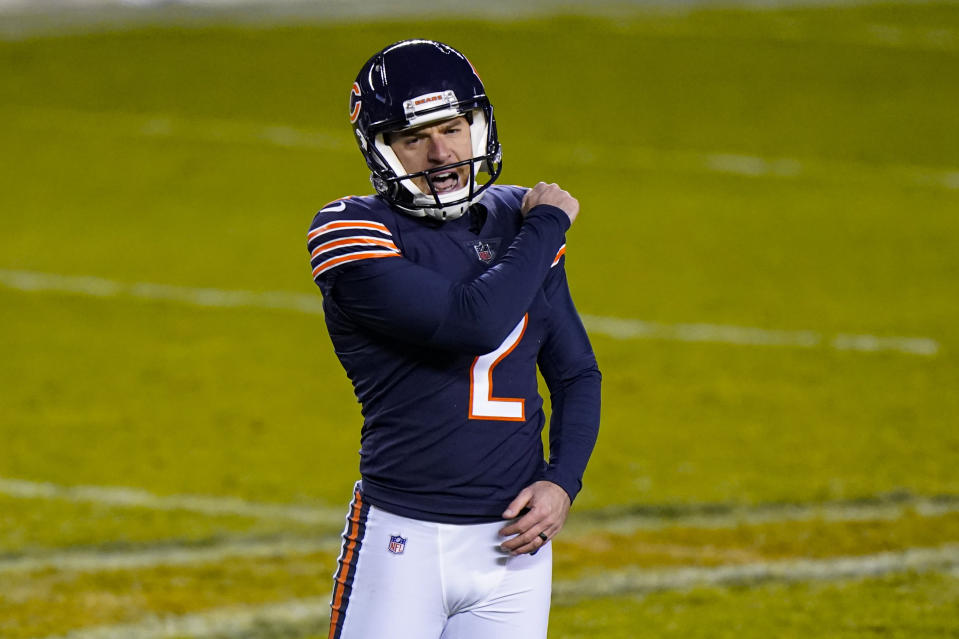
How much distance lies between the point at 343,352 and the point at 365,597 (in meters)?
0.48

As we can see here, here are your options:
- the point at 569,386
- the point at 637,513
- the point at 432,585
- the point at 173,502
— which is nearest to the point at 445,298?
the point at 569,386

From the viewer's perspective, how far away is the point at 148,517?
562cm

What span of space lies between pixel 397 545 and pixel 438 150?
767mm

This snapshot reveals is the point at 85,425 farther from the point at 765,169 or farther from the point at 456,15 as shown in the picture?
the point at 456,15

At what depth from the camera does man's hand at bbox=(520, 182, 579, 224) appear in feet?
8.81

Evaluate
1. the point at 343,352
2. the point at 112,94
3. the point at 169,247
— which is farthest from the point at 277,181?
the point at 343,352

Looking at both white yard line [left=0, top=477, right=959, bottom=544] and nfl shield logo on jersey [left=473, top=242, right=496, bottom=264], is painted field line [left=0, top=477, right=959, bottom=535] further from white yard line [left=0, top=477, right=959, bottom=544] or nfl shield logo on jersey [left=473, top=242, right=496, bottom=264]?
nfl shield logo on jersey [left=473, top=242, right=496, bottom=264]

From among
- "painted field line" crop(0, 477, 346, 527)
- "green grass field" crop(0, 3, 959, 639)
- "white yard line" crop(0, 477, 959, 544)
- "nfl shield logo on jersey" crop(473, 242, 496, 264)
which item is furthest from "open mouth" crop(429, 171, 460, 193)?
"painted field line" crop(0, 477, 346, 527)

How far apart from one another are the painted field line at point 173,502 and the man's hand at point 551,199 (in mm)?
3067

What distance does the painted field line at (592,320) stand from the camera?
26.4 feet

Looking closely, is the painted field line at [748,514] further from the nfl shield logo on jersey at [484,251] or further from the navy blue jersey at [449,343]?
the nfl shield logo on jersey at [484,251]

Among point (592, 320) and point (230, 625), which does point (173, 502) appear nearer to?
point (230, 625)

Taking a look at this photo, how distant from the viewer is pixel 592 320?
28.2ft

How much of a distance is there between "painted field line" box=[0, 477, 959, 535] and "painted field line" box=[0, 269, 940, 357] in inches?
83.3
